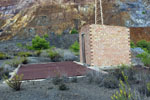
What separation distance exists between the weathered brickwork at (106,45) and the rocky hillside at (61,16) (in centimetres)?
2878

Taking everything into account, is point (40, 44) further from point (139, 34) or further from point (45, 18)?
point (45, 18)

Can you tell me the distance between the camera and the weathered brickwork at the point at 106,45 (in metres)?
10.2

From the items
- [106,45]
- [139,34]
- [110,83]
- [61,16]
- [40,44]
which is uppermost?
[61,16]

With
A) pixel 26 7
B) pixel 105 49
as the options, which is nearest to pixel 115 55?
pixel 105 49

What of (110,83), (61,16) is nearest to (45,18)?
(61,16)

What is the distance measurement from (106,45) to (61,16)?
36300mm

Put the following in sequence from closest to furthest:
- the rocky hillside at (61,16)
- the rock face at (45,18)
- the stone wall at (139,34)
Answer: the stone wall at (139,34) → the rocky hillside at (61,16) → the rock face at (45,18)

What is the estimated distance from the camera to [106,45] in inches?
417

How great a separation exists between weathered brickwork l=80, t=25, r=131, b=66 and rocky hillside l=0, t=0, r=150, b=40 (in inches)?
1133

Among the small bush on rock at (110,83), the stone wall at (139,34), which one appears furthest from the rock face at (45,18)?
the small bush on rock at (110,83)

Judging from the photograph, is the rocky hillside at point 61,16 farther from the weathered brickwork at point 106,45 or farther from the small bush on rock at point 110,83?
the small bush on rock at point 110,83

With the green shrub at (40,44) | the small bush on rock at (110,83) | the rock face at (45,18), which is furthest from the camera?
the rock face at (45,18)

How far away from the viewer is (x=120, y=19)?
39.7 meters

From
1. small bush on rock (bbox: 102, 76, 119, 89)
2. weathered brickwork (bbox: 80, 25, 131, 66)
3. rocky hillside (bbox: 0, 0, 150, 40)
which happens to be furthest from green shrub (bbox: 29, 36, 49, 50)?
small bush on rock (bbox: 102, 76, 119, 89)
